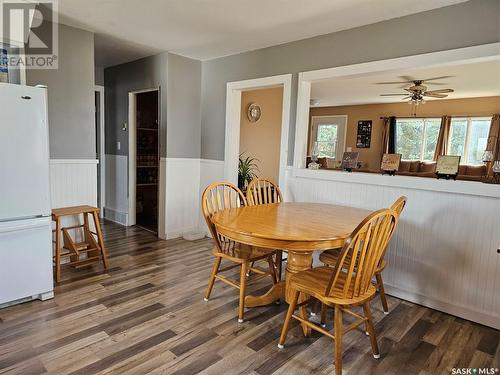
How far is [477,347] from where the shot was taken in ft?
6.93

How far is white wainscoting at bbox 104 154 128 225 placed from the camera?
480 cm

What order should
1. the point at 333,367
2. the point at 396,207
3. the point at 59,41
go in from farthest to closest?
the point at 59,41 → the point at 396,207 → the point at 333,367

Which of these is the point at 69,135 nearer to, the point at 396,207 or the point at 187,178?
the point at 187,178

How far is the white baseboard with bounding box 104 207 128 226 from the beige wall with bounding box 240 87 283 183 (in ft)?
6.97

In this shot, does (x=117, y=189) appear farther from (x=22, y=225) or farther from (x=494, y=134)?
(x=494, y=134)

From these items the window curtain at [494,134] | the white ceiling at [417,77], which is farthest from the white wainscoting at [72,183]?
the window curtain at [494,134]

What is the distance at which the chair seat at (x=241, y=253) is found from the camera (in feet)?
7.73

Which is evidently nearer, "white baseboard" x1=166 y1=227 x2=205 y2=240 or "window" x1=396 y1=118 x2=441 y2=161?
"white baseboard" x1=166 y1=227 x2=205 y2=240

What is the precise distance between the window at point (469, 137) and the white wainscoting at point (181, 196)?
6063 mm

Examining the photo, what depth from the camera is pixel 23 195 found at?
7.61 ft

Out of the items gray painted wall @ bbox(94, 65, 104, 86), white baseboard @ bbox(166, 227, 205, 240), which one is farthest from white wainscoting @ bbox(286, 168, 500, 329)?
gray painted wall @ bbox(94, 65, 104, 86)

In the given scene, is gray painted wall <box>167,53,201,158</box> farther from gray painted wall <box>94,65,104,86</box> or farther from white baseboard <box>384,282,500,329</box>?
white baseboard <box>384,282,500,329</box>

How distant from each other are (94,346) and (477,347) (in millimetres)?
2398

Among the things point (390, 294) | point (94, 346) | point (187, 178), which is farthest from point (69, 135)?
point (390, 294)
